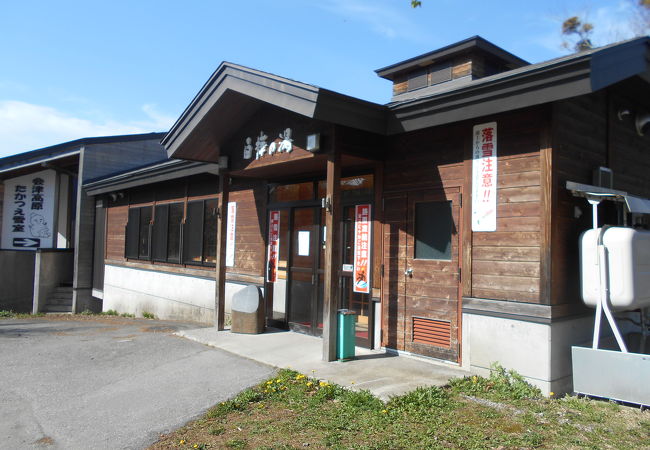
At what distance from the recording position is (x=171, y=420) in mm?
4938

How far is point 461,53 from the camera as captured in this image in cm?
1359

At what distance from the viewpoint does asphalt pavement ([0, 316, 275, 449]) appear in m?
4.75

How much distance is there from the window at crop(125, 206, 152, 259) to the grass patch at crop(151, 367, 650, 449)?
32.1 feet

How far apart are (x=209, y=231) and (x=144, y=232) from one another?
12.3 ft

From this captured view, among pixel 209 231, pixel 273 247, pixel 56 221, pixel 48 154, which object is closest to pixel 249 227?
pixel 273 247

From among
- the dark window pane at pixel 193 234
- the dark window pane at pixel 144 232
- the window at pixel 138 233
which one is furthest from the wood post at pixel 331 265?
the dark window pane at pixel 144 232

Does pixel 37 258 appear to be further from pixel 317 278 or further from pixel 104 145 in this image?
pixel 317 278

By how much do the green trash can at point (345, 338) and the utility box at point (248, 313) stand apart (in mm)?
2303

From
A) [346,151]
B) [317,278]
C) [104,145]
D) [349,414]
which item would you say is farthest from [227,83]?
[104,145]

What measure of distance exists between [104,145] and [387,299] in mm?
14090

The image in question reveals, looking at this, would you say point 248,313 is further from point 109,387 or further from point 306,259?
point 109,387

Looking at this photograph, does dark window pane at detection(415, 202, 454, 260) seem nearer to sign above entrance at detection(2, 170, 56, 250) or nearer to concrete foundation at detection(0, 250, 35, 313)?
concrete foundation at detection(0, 250, 35, 313)

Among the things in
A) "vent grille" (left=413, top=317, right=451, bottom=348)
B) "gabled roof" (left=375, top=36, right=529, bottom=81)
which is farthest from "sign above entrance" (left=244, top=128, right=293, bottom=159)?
"gabled roof" (left=375, top=36, right=529, bottom=81)

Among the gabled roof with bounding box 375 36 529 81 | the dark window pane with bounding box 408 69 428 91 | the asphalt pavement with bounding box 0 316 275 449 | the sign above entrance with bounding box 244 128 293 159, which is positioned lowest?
the asphalt pavement with bounding box 0 316 275 449
